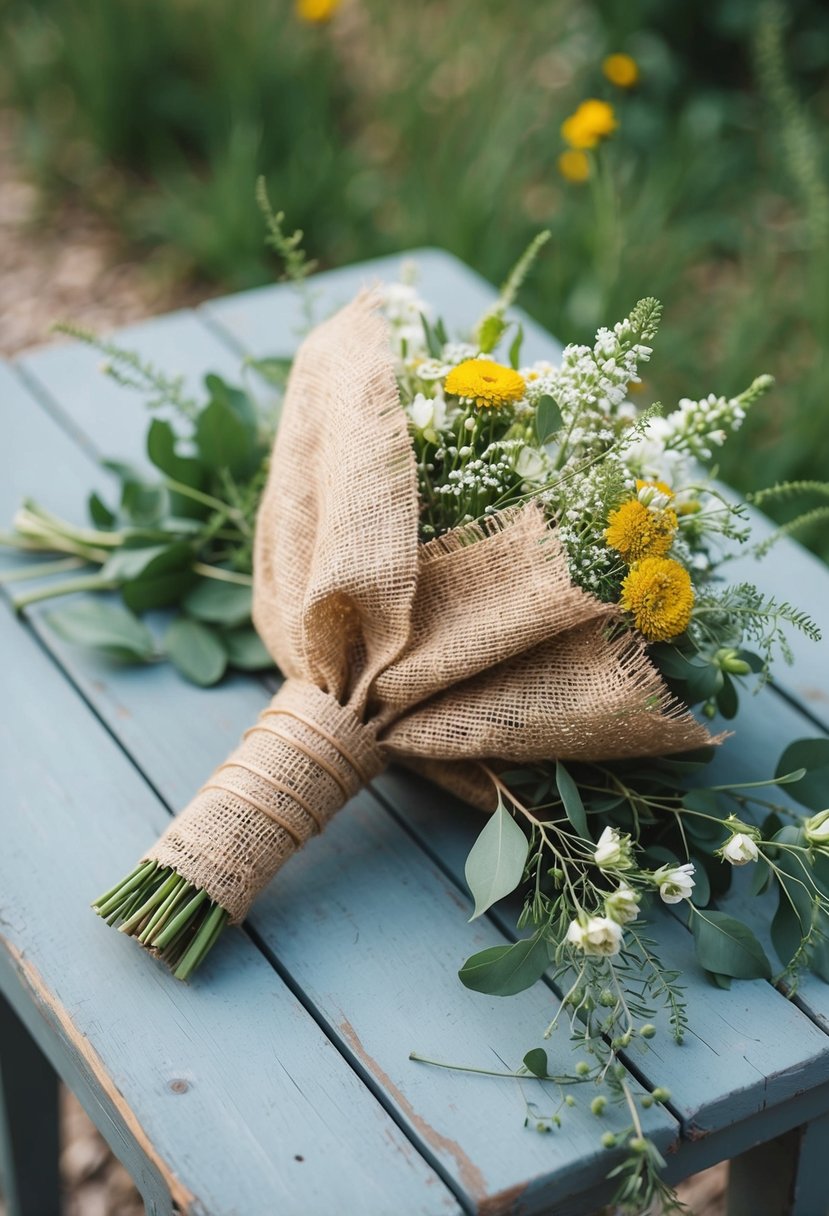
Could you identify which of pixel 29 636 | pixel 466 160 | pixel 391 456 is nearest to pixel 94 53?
pixel 466 160

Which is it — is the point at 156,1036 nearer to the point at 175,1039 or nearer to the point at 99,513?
the point at 175,1039

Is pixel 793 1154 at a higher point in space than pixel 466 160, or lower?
lower

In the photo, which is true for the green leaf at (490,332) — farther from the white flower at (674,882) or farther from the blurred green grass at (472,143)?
the blurred green grass at (472,143)

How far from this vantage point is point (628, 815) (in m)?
0.98

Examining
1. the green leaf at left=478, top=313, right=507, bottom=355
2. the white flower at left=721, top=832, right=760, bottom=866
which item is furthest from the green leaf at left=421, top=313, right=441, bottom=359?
the white flower at left=721, top=832, right=760, bottom=866

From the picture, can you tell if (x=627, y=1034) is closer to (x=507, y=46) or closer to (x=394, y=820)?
(x=394, y=820)

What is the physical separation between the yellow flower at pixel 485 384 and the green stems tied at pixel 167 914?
431 millimetres

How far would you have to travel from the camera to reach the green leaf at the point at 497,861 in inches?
34.9

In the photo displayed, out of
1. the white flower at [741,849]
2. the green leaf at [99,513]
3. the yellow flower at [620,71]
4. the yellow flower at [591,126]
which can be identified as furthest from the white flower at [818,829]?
the yellow flower at [620,71]

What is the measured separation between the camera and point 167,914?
3.03 feet

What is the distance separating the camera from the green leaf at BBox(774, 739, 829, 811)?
1021 mm

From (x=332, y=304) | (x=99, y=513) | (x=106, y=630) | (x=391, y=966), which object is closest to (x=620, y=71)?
(x=332, y=304)

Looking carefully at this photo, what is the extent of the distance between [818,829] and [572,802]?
19cm

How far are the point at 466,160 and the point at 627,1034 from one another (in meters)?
1.98
